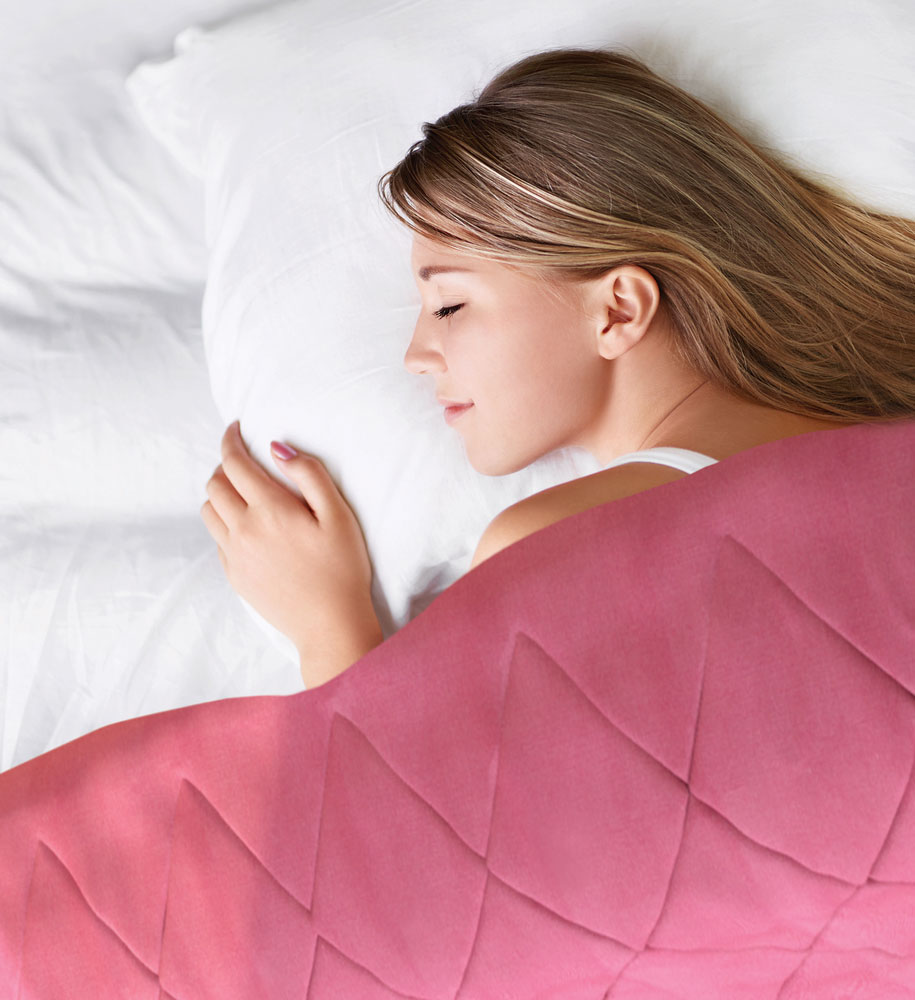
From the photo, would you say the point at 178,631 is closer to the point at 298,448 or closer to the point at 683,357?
the point at 298,448

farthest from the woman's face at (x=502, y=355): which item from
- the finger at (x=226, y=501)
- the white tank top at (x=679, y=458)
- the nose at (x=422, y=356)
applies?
the finger at (x=226, y=501)

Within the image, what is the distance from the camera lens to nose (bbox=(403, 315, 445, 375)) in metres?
0.92

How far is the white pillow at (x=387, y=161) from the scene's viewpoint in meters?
0.96

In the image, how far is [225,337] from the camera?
1034 mm

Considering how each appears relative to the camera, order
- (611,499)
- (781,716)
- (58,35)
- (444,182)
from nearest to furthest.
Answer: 1. (781,716)
2. (611,499)
3. (444,182)
4. (58,35)

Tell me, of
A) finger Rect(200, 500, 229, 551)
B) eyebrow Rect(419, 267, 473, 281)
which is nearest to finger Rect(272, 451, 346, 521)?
finger Rect(200, 500, 229, 551)

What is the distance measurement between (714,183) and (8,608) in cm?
92

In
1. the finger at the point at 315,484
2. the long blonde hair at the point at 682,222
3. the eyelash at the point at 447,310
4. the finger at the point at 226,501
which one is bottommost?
the finger at the point at 226,501

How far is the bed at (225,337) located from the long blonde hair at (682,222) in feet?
0.22

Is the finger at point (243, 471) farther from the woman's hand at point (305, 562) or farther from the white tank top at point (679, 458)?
the white tank top at point (679, 458)

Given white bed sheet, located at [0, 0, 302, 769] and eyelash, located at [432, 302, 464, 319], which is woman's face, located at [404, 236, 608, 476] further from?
white bed sheet, located at [0, 0, 302, 769]

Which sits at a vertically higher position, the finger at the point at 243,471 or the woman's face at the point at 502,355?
the woman's face at the point at 502,355

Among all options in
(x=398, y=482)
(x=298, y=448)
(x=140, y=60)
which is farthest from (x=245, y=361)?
(x=140, y=60)

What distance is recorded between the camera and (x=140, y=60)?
1205 mm
